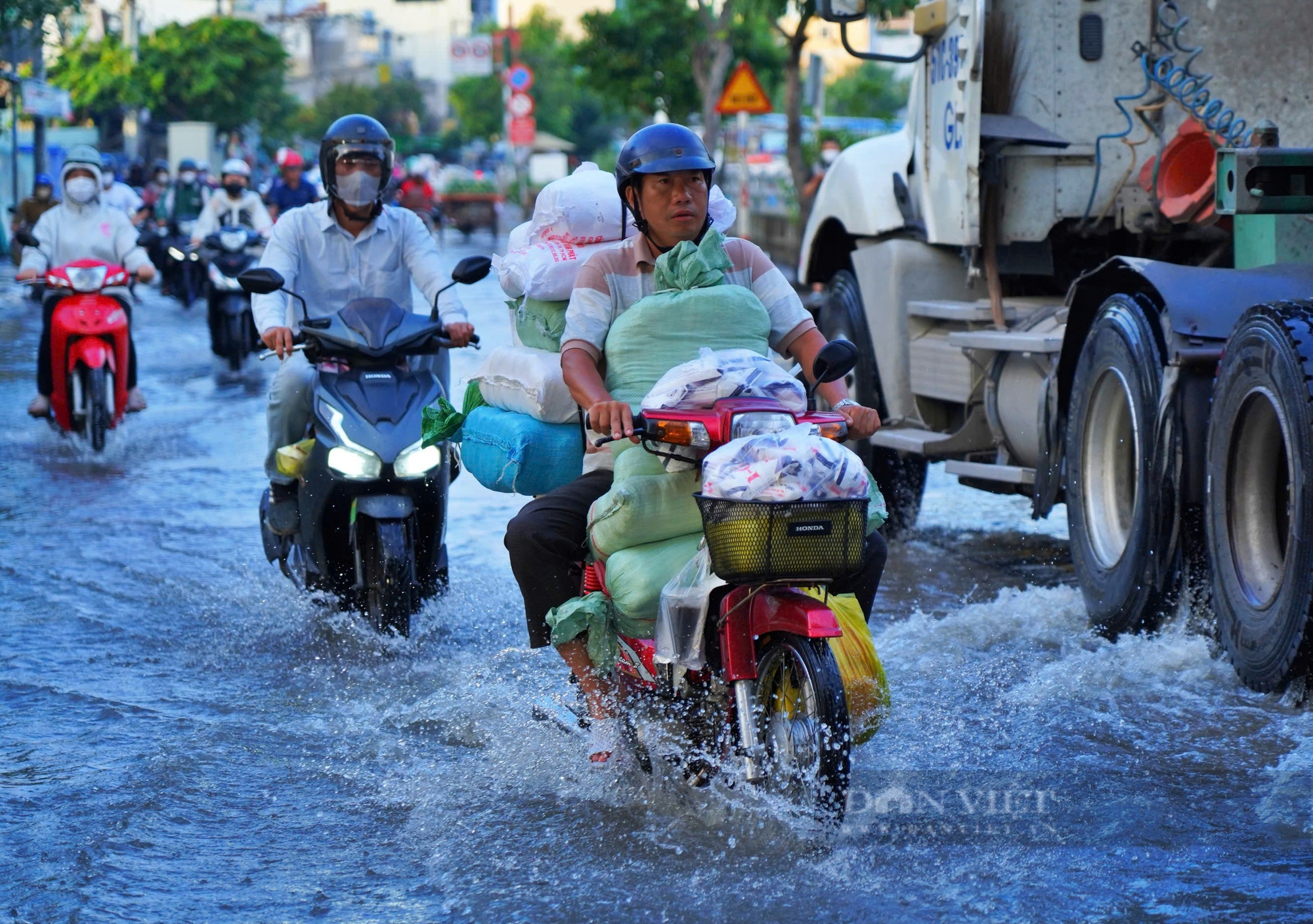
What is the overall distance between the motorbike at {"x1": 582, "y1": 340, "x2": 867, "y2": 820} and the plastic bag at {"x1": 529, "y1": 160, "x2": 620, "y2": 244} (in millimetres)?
1018

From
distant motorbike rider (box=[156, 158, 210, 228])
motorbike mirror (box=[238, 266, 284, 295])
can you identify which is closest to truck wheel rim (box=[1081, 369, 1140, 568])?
motorbike mirror (box=[238, 266, 284, 295])

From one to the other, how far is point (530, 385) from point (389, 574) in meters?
1.58

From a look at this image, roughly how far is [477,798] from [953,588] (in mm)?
3334

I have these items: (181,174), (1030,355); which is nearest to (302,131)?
(181,174)

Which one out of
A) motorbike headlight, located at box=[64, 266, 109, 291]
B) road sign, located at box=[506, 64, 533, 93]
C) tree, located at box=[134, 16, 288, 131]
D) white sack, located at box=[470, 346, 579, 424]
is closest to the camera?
white sack, located at box=[470, 346, 579, 424]

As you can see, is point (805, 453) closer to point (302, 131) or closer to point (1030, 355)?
point (1030, 355)

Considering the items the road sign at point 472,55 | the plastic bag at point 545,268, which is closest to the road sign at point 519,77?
the road sign at point 472,55

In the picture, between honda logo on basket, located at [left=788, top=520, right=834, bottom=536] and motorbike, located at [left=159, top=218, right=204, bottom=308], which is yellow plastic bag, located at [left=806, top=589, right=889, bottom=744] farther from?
motorbike, located at [left=159, top=218, right=204, bottom=308]

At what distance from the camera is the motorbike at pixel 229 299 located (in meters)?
15.9

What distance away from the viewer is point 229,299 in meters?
16.0

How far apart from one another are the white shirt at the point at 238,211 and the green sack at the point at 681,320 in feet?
43.6

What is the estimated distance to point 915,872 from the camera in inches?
161

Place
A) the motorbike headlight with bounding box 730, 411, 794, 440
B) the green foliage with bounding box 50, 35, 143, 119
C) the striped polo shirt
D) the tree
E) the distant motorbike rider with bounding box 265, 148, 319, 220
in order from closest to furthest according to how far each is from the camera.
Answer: the motorbike headlight with bounding box 730, 411, 794, 440 < the striped polo shirt < the distant motorbike rider with bounding box 265, 148, 319, 220 < the green foliage with bounding box 50, 35, 143, 119 < the tree

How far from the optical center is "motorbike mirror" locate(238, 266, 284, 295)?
247 inches
